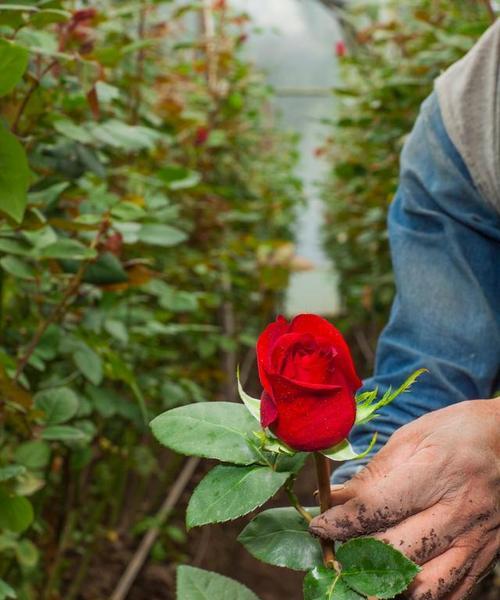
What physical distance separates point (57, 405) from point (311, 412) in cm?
87

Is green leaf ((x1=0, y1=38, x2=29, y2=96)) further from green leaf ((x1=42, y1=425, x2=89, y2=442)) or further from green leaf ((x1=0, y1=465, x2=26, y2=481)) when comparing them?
green leaf ((x1=42, y1=425, x2=89, y2=442))

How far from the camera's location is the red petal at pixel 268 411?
63 centimetres

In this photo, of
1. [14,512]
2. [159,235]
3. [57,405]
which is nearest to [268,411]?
[14,512]

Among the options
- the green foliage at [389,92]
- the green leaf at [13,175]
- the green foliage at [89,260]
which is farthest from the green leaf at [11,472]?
the green foliage at [389,92]

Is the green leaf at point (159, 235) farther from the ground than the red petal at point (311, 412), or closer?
closer

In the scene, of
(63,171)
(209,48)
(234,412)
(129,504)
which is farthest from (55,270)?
(209,48)

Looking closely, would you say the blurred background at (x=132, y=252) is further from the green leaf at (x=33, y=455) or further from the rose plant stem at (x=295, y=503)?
the rose plant stem at (x=295, y=503)

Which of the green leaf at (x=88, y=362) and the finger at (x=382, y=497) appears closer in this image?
the finger at (x=382, y=497)

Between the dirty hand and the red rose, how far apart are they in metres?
0.11

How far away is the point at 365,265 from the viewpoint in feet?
18.9

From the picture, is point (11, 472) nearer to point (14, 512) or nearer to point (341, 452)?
point (14, 512)

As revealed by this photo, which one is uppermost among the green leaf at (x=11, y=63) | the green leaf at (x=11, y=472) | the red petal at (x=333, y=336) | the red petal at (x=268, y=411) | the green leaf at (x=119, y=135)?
the green leaf at (x=11, y=63)

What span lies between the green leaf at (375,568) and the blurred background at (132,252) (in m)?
0.56

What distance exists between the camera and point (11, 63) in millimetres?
890
